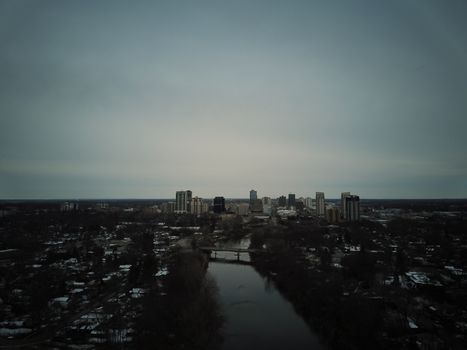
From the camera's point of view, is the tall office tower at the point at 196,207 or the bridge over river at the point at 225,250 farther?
the tall office tower at the point at 196,207

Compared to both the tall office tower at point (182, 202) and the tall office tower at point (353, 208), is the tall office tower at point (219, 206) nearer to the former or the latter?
the tall office tower at point (182, 202)

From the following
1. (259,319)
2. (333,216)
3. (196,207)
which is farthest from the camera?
(196,207)

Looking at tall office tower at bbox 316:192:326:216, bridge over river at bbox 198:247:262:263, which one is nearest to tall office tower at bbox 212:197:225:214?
tall office tower at bbox 316:192:326:216

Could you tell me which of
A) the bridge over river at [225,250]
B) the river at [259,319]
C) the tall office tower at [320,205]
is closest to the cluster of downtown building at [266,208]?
the tall office tower at [320,205]

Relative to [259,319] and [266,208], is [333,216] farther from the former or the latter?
[259,319]

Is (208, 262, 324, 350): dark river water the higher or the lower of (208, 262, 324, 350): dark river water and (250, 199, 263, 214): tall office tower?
the lower

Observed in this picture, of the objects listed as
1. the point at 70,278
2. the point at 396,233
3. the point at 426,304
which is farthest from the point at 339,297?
the point at 396,233

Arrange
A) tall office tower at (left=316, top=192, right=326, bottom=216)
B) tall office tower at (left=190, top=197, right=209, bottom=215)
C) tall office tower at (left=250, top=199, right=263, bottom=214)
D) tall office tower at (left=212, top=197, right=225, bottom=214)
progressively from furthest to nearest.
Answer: tall office tower at (left=250, top=199, right=263, bottom=214)
tall office tower at (left=212, top=197, right=225, bottom=214)
tall office tower at (left=190, top=197, right=209, bottom=215)
tall office tower at (left=316, top=192, right=326, bottom=216)

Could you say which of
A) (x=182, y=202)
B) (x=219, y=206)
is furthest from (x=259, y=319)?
(x=219, y=206)

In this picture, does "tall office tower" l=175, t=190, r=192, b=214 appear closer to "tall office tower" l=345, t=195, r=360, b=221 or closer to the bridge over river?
"tall office tower" l=345, t=195, r=360, b=221
